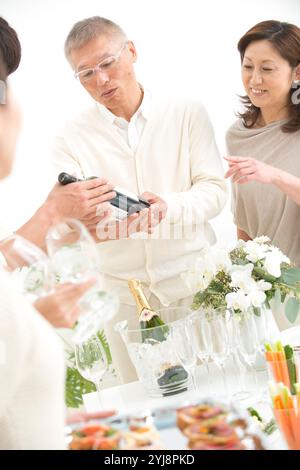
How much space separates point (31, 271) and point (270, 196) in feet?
4.92

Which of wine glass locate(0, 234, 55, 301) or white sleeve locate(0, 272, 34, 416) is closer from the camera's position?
white sleeve locate(0, 272, 34, 416)

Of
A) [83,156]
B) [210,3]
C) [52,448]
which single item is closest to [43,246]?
[83,156]

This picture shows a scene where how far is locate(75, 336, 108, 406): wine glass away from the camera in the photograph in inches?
61.3

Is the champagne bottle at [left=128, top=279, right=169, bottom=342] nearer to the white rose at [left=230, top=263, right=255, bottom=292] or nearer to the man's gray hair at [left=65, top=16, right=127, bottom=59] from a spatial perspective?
the white rose at [left=230, top=263, right=255, bottom=292]

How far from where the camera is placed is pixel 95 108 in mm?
2455

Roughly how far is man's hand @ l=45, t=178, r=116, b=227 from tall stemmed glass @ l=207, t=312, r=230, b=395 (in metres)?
0.62

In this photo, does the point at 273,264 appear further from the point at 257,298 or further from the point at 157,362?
the point at 157,362

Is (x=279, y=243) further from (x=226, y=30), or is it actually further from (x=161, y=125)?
(x=226, y=30)

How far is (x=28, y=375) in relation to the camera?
0.97m

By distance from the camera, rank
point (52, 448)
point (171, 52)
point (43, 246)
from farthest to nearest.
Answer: point (171, 52) < point (43, 246) < point (52, 448)

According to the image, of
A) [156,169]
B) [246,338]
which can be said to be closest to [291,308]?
[246,338]

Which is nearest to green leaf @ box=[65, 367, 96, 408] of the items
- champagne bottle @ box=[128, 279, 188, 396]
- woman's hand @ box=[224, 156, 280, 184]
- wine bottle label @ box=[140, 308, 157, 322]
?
wine bottle label @ box=[140, 308, 157, 322]

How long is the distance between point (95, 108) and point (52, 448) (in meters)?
1.66

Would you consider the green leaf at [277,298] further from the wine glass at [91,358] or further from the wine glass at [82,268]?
the wine glass at [82,268]
